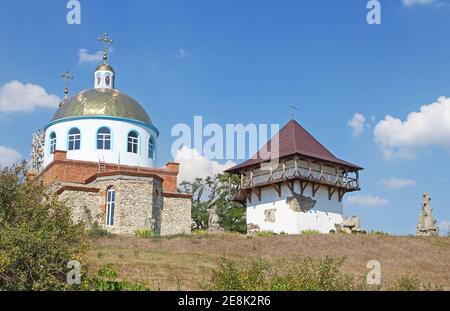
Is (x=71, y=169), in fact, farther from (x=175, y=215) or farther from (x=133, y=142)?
(x=175, y=215)

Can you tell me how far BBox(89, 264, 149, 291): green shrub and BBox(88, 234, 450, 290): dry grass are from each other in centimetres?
67

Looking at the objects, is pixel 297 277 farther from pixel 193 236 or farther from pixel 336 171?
pixel 336 171

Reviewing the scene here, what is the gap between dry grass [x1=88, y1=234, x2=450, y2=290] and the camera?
21625mm

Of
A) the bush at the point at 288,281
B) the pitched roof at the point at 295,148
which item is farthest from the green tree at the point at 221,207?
the bush at the point at 288,281

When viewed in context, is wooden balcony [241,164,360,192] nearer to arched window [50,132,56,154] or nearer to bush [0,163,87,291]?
arched window [50,132,56,154]

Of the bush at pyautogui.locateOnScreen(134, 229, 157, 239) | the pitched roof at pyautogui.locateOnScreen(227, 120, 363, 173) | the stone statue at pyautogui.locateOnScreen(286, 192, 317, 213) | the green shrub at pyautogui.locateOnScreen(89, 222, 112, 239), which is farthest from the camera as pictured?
the pitched roof at pyautogui.locateOnScreen(227, 120, 363, 173)

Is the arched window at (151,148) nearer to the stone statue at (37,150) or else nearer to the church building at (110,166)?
the church building at (110,166)

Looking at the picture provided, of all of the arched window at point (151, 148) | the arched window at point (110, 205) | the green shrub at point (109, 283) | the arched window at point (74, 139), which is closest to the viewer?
the green shrub at point (109, 283)

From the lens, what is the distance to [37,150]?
4950cm

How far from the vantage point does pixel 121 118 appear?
3922cm

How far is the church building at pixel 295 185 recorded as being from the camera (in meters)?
37.0

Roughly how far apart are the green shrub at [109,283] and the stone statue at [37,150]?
96.2 ft

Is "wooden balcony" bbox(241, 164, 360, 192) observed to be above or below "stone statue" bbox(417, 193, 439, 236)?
above

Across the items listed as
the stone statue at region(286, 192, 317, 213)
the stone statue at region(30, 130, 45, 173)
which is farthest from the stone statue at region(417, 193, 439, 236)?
the stone statue at region(30, 130, 45, 173)
